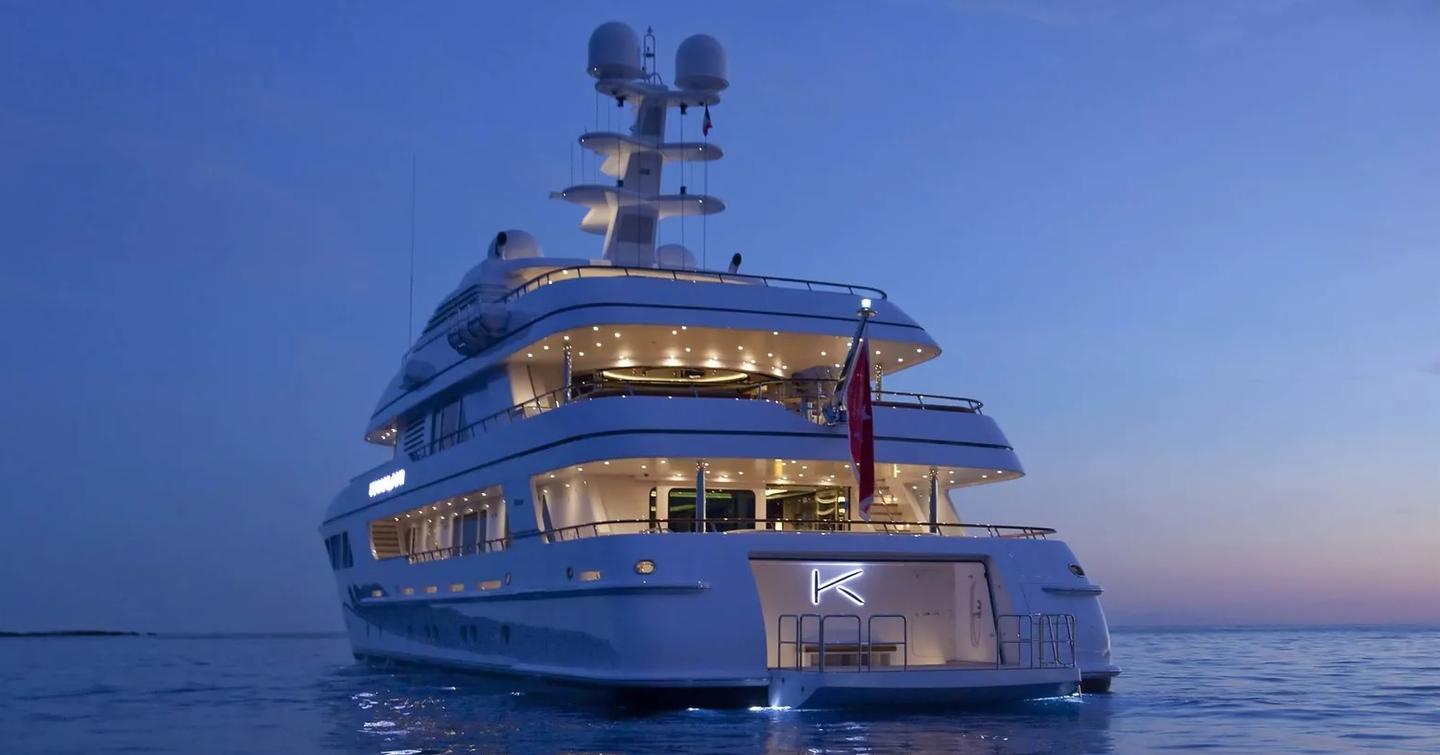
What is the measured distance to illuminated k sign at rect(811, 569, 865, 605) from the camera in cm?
1938

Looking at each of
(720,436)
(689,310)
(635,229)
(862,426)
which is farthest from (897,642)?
(635,229)

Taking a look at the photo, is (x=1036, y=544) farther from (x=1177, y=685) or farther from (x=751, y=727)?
(x=1177, y=685)

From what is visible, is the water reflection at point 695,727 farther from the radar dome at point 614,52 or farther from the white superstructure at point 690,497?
the radar dome at point 614,52

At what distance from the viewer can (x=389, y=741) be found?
16.3 metres

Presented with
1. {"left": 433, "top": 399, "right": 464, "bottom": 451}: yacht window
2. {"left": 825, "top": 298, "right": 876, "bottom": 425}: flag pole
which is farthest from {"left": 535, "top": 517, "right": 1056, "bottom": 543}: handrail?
{"left": 433, "top": 399, "right": 464, "bottom": 451}: yacht window

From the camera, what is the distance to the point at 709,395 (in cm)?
2155

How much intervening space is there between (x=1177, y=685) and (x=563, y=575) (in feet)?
43.9

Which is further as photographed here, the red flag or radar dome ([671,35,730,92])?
radar dome ([671,35,730,92])

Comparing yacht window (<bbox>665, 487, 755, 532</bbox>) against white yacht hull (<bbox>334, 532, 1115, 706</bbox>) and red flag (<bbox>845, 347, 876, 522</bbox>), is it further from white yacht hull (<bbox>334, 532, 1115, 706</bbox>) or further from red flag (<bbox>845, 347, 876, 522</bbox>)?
red flag (<bbox>845, 347, 876, 522</bbox>)

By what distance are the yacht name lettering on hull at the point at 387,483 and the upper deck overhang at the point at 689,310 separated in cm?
582

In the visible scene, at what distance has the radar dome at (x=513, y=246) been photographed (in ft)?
92.3

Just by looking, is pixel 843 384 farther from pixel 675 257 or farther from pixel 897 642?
pixel 675 257

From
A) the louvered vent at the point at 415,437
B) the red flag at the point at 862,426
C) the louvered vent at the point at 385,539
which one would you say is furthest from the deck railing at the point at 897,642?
the louvered vent at the point at 385,539

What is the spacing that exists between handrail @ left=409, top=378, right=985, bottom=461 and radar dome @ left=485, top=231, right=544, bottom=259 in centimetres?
418
